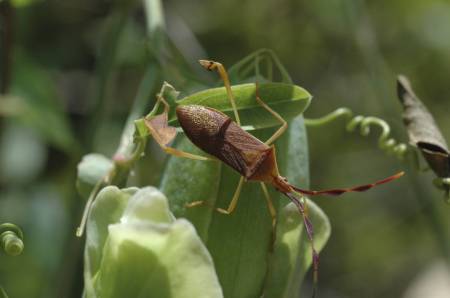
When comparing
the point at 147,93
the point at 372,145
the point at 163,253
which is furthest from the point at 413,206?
the point at 163,253

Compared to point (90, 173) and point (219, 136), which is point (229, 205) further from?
point (90, 173)

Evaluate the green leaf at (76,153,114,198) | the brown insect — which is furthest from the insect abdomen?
the green leaf at (76,153,114,198)

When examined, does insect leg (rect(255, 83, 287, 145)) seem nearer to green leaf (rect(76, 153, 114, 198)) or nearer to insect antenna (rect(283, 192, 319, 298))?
insect antenna (rect(283, 192, 319, 298))

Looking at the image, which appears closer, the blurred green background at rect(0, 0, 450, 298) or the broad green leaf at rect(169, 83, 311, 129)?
the broad green leaf at rect(169, 83, 311, 129)

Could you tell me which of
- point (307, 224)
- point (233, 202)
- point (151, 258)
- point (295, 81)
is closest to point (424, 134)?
point (307, 224)

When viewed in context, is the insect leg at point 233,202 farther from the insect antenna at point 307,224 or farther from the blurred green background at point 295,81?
the blurred green background at point 295,81

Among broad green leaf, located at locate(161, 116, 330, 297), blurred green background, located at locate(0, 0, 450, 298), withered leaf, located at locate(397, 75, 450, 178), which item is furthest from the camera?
blurred green background, located at locate(0, 0, 450, 298)

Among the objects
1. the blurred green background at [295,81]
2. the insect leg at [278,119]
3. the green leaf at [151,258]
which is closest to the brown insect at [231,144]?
the insect leg at [278,119]
